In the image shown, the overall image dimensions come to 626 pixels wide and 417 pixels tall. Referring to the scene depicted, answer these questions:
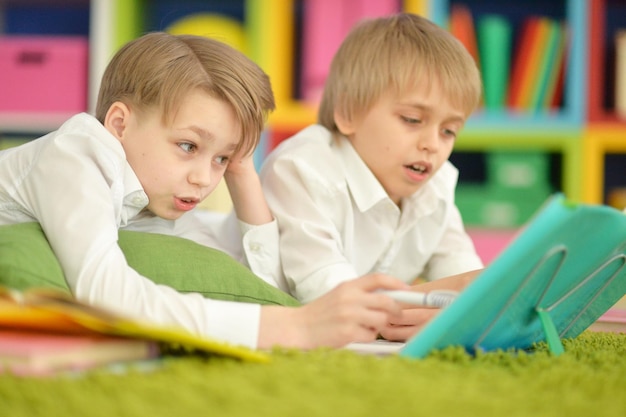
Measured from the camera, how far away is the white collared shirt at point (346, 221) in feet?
4.44

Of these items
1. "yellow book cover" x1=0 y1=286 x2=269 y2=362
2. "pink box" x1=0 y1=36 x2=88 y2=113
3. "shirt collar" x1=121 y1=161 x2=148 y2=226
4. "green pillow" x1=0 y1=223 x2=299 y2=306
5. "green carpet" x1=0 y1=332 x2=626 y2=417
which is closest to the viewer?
"green carpet" x1=0 y1=332 x2=626 y2=417

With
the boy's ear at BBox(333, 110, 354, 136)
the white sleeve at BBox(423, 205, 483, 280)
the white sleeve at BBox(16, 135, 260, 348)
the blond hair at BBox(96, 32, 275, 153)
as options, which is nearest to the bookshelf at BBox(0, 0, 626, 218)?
the white sleeve at BBox(423, 205, 483, 280)

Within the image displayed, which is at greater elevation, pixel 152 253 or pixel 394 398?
pixel 394 398

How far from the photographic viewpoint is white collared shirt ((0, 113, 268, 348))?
2.84ft

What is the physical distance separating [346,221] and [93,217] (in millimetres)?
600

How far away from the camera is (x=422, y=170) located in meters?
1.48

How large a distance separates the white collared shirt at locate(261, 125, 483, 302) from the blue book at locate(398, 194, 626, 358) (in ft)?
1.35

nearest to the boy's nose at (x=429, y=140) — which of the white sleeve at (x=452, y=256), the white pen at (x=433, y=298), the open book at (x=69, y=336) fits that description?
the white sleeve at (x=452, y=256)

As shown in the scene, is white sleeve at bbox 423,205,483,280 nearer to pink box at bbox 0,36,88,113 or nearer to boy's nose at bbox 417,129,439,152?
boy's nose at bbox 417,129,439,152

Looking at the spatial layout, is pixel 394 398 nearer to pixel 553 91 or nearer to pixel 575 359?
pixel 575 359

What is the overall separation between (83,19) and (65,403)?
300cm

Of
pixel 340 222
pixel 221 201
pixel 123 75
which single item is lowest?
pixel 221 201

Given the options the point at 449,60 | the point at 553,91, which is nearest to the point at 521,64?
the point at 553,91

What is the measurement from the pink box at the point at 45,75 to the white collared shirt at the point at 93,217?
191 centimetres
